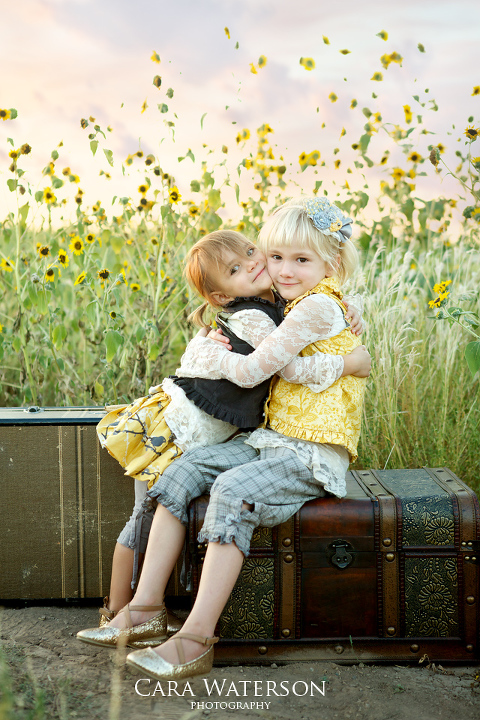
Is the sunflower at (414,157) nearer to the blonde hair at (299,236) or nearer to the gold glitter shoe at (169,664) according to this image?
the blonde hair at (299,236)

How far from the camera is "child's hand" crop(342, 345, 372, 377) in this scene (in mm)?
2064

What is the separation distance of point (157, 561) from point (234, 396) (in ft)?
1.75

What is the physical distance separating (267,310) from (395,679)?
1.16 metres

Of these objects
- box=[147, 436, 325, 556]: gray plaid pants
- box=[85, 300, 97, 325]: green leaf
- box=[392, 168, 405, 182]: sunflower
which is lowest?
box=[147, 436, 325, 556]: gray plaid pants

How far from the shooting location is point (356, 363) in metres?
2.07

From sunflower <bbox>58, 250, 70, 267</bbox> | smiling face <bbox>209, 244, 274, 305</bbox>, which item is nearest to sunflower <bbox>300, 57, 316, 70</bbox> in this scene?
sunflower <bbox>58, 250, 70, 267</bbox>

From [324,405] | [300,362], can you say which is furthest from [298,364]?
[324,405]

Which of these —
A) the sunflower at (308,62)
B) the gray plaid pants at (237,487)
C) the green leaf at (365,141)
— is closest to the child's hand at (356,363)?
the gray plaid pants at (237,487)

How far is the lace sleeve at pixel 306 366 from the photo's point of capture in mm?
1993

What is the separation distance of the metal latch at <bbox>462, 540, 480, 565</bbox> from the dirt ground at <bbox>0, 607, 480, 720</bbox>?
0.33 metres

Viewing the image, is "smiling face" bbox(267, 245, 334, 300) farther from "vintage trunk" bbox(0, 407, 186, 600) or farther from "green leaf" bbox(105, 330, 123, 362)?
"green leaf" bbox(105, 330, 123, 362)

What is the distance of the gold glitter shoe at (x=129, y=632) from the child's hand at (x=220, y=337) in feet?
2.61

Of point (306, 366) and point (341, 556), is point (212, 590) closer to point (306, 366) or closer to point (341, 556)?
point (341, 556)

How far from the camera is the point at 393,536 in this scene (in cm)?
202
